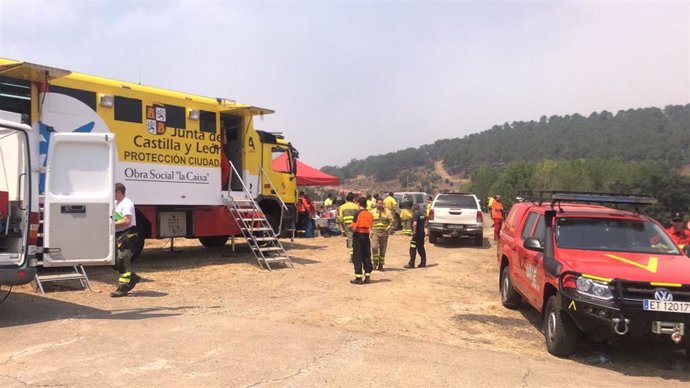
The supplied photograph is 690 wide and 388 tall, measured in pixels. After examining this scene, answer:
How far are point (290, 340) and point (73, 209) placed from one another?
3.42 metres

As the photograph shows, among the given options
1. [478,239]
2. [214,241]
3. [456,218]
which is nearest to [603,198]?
[456,218]

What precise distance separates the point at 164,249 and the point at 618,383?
12.6 metres

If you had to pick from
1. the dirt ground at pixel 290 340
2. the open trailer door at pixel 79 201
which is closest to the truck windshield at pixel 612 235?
the dirt ground at pixel 290 340

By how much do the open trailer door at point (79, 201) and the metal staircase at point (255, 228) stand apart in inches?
201

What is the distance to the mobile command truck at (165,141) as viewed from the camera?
30.9ft

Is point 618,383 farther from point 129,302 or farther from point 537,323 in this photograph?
point 129,302

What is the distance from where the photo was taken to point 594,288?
19.0ft

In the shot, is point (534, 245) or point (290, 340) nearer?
point (290, 340)

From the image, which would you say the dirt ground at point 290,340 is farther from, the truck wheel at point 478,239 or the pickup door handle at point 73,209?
the truck wheel at point 478,239

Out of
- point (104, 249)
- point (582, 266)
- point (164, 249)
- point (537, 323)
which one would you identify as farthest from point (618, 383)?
point (164, 249)

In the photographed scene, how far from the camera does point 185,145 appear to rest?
471 inches

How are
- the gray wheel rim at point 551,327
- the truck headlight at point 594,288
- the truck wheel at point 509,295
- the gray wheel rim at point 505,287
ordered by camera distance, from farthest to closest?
the gray wheel rim at point 505,287 → the truck wheel at point 509,295 → the gray wheel rim at point 551,327 → the truck headlight at point 594,288

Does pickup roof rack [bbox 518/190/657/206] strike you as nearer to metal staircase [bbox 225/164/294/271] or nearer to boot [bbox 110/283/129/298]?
boot [bbox 110/283/129/298]

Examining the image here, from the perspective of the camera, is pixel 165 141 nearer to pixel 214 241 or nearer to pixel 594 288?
pixel 214 241
